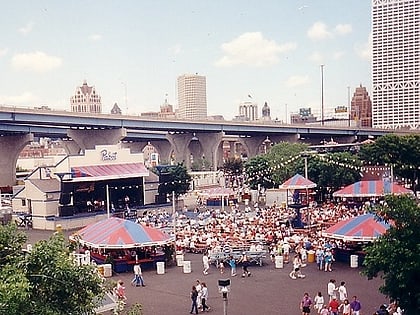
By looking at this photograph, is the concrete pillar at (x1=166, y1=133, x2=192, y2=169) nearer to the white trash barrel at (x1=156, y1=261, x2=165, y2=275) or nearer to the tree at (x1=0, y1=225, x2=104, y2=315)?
the white trash barrel at (x1=156, y1=261, x2=165, y2=275)

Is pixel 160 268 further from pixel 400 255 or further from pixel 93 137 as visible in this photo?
pixel 93 137

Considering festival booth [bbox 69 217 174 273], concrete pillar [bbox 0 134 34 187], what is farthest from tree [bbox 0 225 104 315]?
concrete pillar [bbox 0 134 34 187]

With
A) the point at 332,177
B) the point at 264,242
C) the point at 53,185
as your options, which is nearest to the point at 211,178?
the point at 332,177

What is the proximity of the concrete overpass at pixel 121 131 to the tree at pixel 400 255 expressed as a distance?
183ft

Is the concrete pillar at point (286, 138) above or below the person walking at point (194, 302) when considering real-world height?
above

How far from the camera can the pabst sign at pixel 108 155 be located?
46850 millimetres

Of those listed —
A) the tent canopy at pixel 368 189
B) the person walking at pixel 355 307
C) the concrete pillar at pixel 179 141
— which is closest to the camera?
the person walking at pixel 355 307

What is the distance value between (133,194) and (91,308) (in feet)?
128

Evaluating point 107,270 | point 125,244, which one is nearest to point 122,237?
point 125,244

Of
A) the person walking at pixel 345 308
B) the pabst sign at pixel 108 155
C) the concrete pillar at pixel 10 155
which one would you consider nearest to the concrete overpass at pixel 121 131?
the concrete pillar at pixel 10 155

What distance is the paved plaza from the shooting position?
62.3 ft

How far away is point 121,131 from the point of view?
78.0 metres

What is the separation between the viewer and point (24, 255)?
1012 cm

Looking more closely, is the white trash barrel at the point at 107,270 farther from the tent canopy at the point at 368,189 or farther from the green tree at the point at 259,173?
the green tree at the point at 259,173
